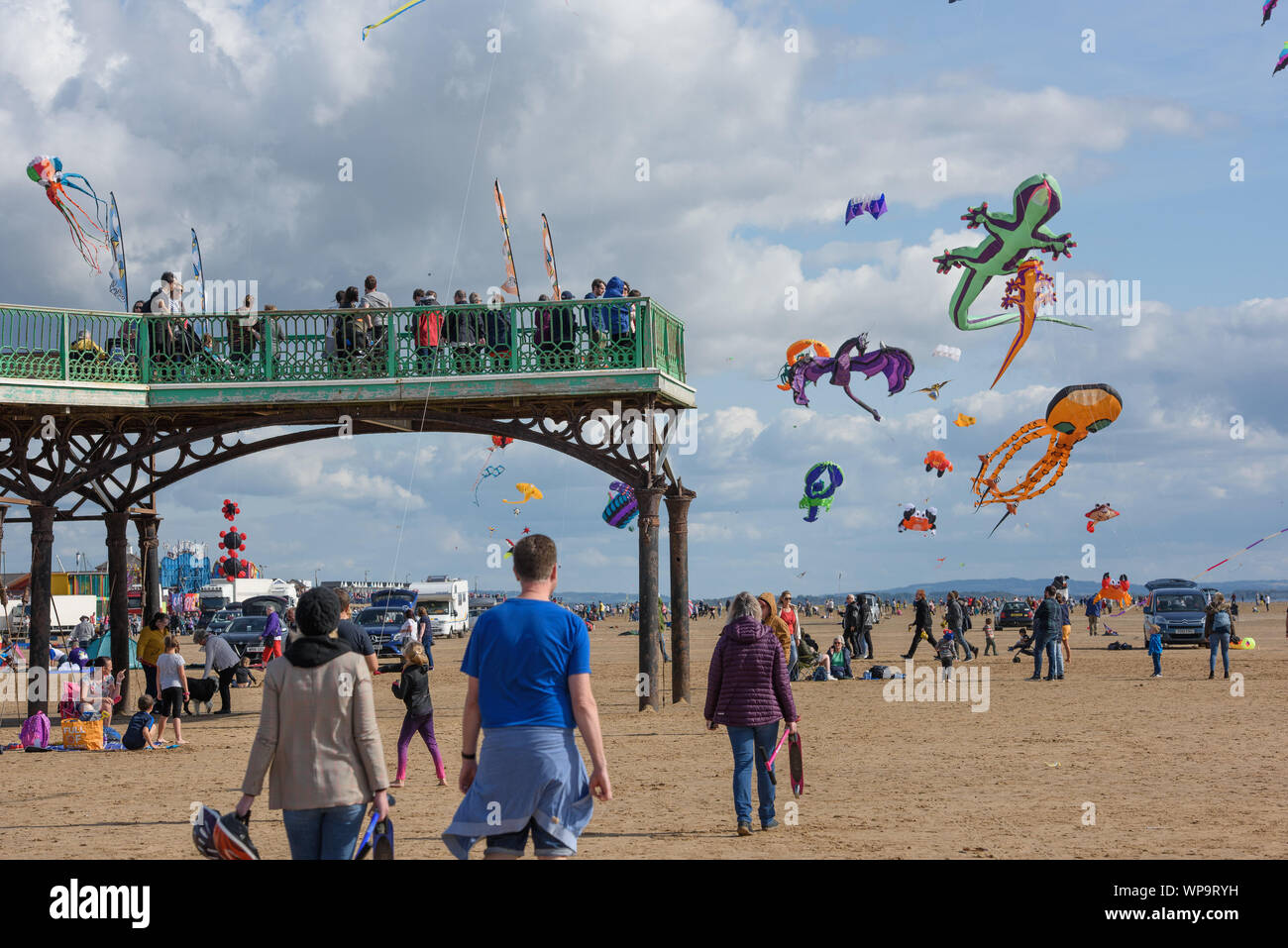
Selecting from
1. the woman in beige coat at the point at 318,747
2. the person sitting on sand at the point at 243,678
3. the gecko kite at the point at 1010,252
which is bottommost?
the person sitting on sand at the point at 243,678

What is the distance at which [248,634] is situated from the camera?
36125 millimetres

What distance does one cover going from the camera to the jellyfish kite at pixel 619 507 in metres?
36.9

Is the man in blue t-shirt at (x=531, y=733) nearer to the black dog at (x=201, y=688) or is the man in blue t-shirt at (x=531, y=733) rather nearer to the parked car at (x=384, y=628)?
the black dog at (x=201, y=688)

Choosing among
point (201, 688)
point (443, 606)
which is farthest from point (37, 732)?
point (443, 606)

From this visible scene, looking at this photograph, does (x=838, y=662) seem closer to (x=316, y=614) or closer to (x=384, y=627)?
(x=384, y=627)

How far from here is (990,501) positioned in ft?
116

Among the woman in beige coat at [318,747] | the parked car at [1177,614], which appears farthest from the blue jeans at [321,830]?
the parked car at [1177,614]

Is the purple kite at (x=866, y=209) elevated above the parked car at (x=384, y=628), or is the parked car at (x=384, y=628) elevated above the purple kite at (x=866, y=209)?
the purple kite at (x=866, y=209)

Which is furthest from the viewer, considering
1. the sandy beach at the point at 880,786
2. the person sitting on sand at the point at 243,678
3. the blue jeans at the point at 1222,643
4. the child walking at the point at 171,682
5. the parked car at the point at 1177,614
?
the parked car at the point at 1177,614

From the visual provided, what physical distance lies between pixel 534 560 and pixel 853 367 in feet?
87.9

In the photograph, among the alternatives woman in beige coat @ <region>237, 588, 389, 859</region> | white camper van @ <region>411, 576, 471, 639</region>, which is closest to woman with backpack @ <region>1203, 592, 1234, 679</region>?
woman in beige coat @ <region>237, 588, 389, 859</region>

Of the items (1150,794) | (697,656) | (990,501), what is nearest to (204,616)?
(697,656)

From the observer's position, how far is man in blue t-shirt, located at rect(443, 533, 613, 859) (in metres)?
5.45

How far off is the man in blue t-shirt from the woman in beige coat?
48 centimetres
